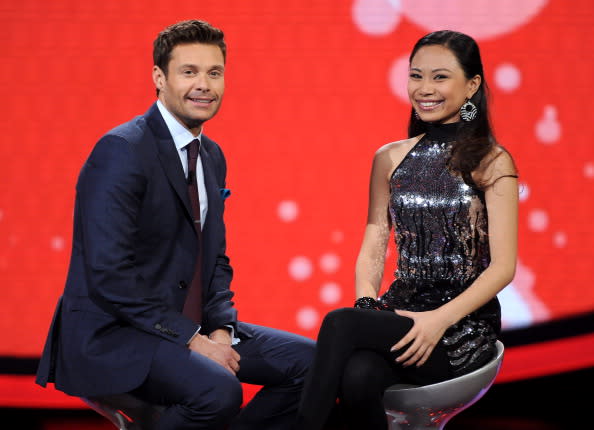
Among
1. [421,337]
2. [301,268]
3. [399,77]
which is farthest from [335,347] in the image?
[399,77]

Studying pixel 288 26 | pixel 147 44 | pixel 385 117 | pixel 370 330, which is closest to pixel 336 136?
pixel 385 117

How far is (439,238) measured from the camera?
2.17 metres

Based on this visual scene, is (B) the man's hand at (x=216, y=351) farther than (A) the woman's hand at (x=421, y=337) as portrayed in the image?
Yes

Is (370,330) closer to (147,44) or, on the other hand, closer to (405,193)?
(405,193)

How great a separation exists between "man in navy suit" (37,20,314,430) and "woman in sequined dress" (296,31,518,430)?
0.99ft

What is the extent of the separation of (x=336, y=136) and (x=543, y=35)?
3.17 feet

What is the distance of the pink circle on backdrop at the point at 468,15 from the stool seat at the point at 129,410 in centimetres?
197

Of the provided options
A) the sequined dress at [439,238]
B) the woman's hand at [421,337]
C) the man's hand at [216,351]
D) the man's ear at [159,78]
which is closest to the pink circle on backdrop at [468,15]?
the sequined dress at [439,238]

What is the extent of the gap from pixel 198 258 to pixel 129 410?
1.49ft

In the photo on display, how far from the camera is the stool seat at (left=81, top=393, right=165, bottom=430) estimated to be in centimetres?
196

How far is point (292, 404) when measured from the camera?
7.18 feet

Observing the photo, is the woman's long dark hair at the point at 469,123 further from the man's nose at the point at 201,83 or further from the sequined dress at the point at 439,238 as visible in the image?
the man's nose at the point at 201,83

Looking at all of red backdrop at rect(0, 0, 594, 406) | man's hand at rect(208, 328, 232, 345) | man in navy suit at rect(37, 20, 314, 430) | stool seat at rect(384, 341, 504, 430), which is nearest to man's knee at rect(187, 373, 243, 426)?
man in navy suit at rect(37, 20, 314, 430)

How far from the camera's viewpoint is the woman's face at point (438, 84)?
2186 mm
